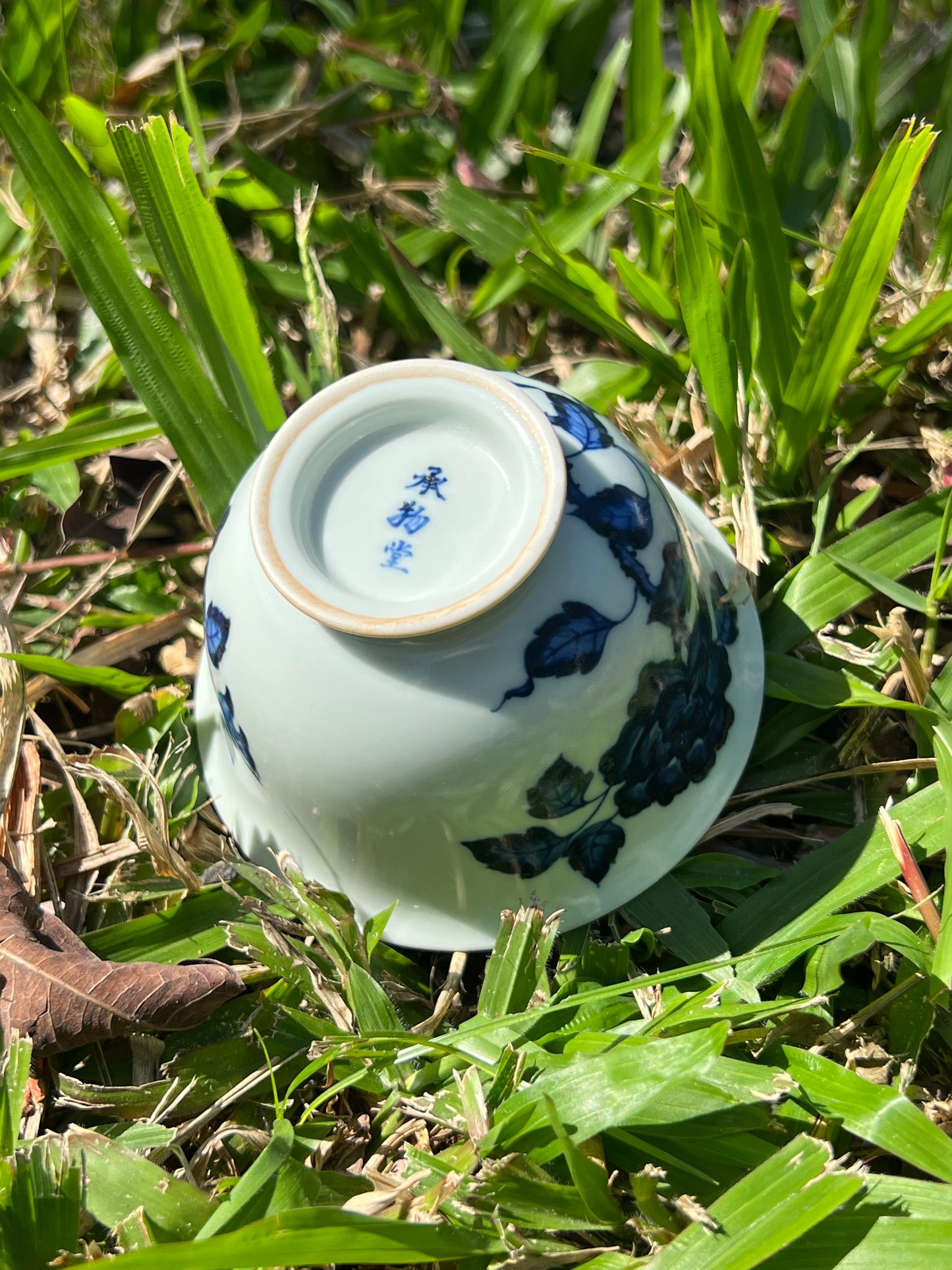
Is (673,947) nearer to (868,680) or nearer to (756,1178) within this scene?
(756,1178)

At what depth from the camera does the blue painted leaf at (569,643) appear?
1254mm

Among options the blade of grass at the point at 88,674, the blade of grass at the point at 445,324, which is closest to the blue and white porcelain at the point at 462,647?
the blade of grass at the point at 88,674

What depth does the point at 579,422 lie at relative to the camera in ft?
4.60

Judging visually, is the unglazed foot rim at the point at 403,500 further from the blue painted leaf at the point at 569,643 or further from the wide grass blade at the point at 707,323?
the wide grass blade at the point at 707,323

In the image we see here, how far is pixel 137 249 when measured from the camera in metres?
2.03

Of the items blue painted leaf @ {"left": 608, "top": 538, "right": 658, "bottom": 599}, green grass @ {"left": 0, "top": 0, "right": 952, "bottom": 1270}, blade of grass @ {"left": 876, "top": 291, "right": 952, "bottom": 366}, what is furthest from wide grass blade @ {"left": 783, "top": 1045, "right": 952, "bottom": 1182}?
blade of grass @ {"left": 876, "top": 291, "right": 952, "bottom": 366}

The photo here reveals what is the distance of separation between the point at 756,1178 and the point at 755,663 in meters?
0.68

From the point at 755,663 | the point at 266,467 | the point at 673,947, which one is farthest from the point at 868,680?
the point at 266,467

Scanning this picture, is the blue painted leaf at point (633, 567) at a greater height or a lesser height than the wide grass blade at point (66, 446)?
greater

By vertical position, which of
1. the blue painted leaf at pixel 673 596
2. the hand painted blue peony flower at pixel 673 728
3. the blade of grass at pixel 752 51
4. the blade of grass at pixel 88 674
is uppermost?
the blade of grass at pixel 752 51

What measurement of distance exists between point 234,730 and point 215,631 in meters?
0.13

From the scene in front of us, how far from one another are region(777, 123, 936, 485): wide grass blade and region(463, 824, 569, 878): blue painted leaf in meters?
0.75

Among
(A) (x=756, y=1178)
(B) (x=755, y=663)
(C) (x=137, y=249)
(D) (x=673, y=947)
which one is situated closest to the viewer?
(A) (x=756, y=1178)

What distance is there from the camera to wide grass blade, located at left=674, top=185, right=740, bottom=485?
166 centimetres
